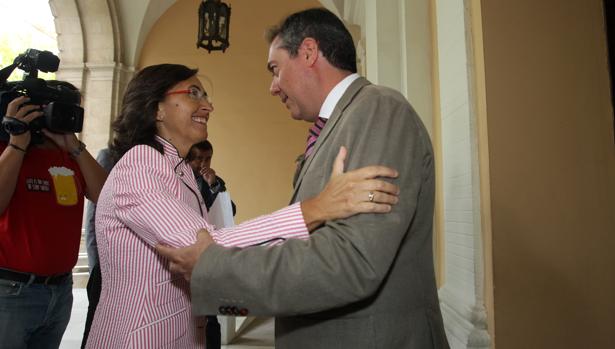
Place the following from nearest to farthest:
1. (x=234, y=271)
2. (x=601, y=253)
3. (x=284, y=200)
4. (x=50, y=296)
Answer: (x=234, y=271) → (x=601, y=253) → (x=50, y=296) → (x=284, y=200)

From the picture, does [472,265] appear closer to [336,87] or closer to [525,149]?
[525,149]

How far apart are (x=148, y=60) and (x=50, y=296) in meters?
7.33

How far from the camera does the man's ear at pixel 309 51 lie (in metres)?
Answer: 1.42

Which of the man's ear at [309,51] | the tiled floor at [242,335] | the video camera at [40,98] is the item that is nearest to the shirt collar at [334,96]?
the man's ear at [309,51]

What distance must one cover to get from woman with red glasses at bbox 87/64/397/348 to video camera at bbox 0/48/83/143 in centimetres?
64

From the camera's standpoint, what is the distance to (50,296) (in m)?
2.05

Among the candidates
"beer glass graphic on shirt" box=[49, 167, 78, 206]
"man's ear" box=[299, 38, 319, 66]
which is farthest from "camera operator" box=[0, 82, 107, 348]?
"man's ear" box=[299, 38, 319, 66]

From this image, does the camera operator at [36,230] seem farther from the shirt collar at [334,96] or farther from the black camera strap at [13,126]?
the shirt collar at [334,96]

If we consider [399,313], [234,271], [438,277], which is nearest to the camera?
[234,271]

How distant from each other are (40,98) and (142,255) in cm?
124

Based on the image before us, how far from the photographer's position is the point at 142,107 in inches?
66.7

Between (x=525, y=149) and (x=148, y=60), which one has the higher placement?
(x=148, y=60)

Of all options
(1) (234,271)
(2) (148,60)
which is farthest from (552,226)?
(2) (148,60)

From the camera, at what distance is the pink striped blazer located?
1.29 metres
